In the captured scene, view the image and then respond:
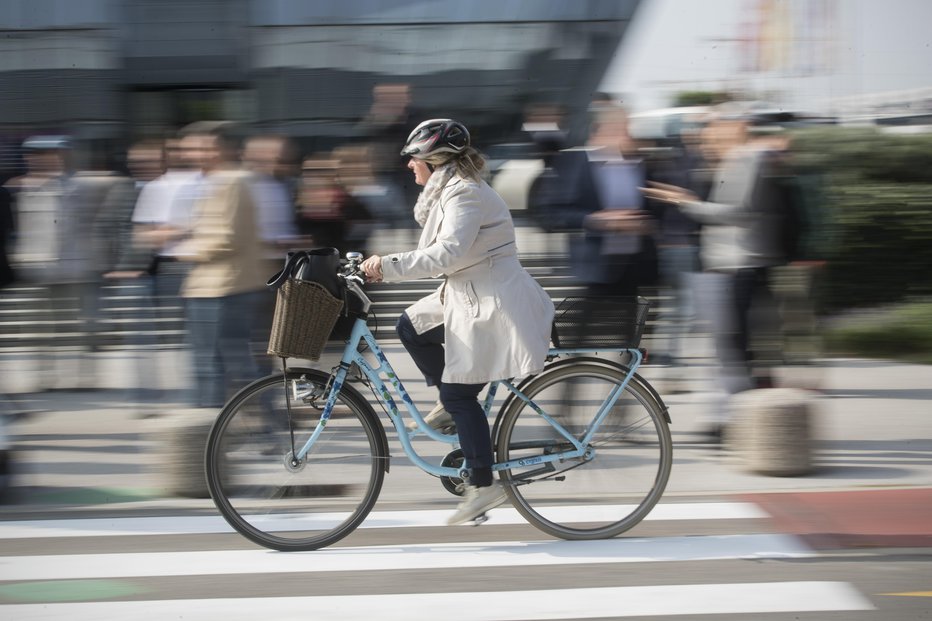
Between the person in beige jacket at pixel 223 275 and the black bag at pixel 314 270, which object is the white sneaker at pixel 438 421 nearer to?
the black bag at pixel 314 270

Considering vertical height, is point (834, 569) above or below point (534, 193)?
below

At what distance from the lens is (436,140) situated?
457 centimetres

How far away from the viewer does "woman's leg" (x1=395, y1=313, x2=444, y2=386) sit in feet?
15.6

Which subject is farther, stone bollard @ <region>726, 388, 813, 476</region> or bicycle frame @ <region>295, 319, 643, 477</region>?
stone bollard @ <region>726, 388, 813, 476</region>

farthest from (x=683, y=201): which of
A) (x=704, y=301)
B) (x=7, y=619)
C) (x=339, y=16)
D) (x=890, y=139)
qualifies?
(x=339, y=16)

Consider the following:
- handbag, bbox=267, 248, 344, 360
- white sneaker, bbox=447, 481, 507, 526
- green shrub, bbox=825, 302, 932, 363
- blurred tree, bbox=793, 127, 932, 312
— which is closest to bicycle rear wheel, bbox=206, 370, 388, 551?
handbag, bbox=267, 248, 344, 360

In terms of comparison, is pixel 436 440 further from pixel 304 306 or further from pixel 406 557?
pixel 304 306

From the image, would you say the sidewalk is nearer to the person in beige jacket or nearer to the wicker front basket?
the person in beige jacket

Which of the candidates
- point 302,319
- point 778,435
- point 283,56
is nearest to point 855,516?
point 778,435

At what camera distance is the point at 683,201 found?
7.01 metres

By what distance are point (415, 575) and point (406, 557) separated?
24 cm

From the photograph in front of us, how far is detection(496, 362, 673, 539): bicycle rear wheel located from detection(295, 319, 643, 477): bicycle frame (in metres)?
0.02

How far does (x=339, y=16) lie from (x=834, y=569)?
12737 mm

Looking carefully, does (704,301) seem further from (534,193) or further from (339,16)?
(339,16)
